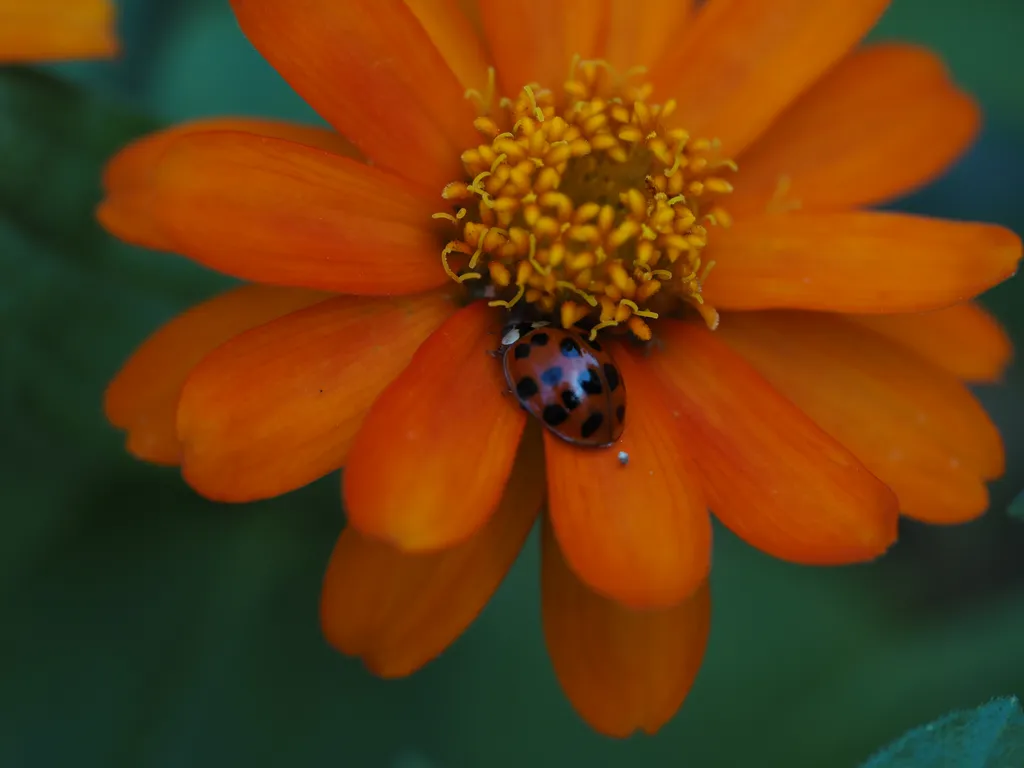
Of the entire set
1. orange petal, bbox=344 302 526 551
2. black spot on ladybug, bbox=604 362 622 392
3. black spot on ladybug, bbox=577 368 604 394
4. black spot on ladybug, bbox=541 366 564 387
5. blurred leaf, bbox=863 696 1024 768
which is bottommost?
blurred leaf, bbox=863 696 1024 768

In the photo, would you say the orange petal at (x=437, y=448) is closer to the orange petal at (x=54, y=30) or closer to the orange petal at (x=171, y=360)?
the orange petal at (x=171, y=360)

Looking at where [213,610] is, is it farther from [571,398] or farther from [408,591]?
[571,398]

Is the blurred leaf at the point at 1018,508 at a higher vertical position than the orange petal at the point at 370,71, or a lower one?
lower

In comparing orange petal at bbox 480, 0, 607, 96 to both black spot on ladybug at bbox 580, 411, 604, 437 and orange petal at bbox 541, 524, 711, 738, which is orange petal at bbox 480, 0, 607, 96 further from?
orange petal at bbox 541, 524, 711, 738

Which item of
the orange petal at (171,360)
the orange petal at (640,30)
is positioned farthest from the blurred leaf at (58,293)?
the orange petal at (640,30)

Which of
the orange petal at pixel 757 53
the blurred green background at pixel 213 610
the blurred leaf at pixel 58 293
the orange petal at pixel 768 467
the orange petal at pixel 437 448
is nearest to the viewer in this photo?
the orange petal at pixel 437 448

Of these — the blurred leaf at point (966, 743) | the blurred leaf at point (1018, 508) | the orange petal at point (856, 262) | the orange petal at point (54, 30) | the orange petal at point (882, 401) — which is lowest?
the blurred leaf at point (966, 743)

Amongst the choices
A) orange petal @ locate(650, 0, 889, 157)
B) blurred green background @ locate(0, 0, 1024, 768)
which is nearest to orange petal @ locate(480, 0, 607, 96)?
orange petal @ locate(650, 0, 889, 157)

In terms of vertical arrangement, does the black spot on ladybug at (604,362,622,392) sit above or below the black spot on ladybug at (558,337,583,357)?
below
